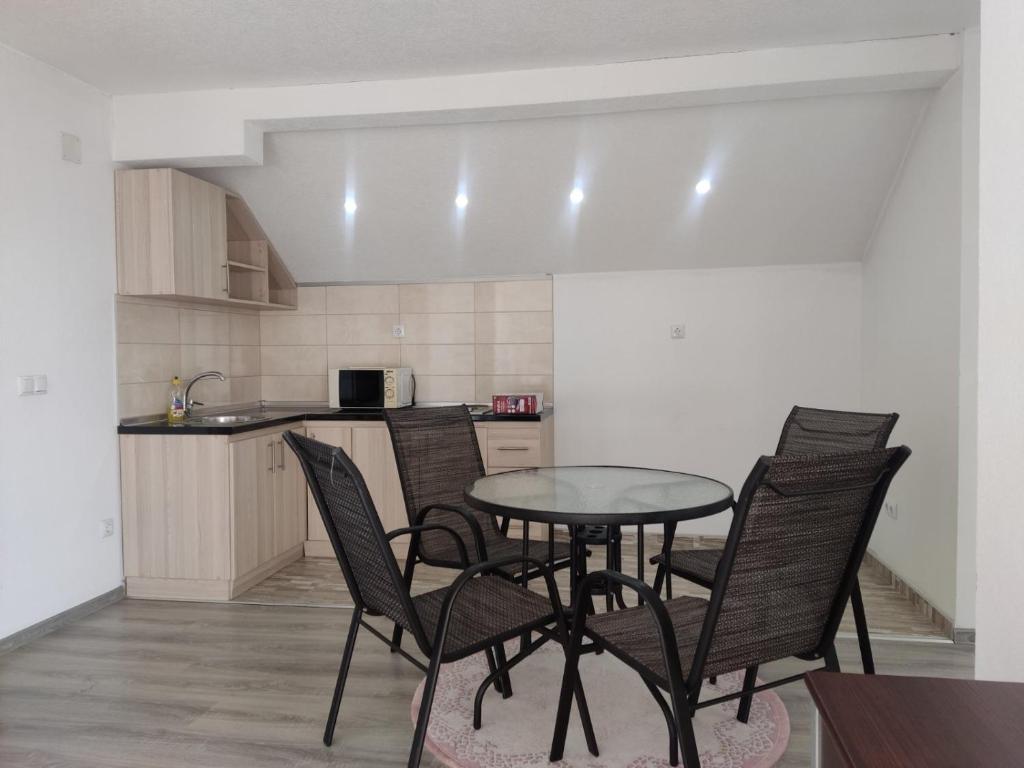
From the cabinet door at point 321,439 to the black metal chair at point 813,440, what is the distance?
234 cm

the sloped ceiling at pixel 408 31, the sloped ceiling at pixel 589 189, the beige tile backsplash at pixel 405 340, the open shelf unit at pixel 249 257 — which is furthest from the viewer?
the beige tile backsplash at pixel 405 340

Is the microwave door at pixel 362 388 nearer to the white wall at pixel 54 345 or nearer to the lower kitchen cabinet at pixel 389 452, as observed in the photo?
the lower kitchen cabinet at pixel 389 452

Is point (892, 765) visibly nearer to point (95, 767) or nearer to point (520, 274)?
point (95, 767)

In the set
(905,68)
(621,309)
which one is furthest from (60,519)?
(905,68)

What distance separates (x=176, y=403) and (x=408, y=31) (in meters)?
2.40

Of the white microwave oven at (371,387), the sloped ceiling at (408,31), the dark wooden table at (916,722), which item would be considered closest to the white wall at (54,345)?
the sloped ceiling at (408,31)

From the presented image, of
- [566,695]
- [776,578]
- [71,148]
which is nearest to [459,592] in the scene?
[566,695]

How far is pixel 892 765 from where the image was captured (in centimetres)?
74

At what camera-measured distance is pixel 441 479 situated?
10.3 ft

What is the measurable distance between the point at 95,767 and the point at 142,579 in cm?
176

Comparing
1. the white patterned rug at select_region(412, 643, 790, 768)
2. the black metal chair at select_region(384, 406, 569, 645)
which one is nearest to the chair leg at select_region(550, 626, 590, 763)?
the white patterned rug at select_region(412, 643, 790, 768)

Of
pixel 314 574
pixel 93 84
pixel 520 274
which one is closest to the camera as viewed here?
pixel 93 84

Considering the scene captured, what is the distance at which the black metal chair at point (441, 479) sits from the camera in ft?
9.57

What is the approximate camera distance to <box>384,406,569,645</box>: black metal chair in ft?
9.57
